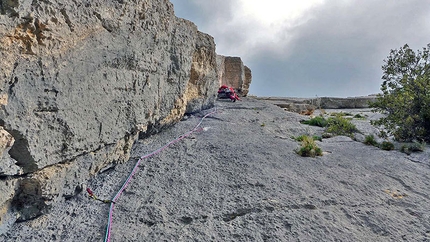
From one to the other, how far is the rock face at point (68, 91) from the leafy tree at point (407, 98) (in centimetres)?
697

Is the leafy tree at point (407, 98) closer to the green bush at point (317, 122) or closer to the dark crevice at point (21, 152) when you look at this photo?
the green bush at point (317, 122)

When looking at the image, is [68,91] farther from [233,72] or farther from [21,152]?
[233,72]

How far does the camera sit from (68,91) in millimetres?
2730

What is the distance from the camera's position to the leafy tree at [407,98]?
752 centimetres

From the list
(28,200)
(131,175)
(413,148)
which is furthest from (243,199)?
(413,148)

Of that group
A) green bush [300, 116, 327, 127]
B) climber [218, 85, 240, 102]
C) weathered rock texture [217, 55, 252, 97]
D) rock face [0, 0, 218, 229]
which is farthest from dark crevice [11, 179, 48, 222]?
weathered rock texture [217, 55, 252, 97]

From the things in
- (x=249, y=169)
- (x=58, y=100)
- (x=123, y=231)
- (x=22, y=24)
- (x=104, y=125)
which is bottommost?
(x=123, y=231)

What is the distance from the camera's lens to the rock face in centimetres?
227

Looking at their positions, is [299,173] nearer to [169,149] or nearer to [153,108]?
[169,149]

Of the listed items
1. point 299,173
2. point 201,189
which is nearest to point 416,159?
point 299,173

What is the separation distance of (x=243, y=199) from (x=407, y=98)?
6.96 metres

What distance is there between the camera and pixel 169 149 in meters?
4.65

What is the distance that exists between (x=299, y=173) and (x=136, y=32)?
320 centimetres

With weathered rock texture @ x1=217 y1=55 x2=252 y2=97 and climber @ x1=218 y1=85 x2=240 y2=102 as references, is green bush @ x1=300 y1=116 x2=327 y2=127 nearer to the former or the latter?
climber @ x1=218 y1=85 x2=240 y2=102
